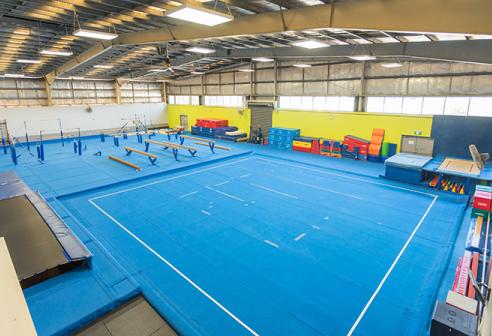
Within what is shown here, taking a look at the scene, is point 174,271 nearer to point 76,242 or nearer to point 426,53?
point 76,242

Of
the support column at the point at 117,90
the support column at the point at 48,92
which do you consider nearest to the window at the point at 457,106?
the support column at the point at 117,90

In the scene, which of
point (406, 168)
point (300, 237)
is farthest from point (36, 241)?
point (406, 168)

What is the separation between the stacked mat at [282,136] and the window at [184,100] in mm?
11258

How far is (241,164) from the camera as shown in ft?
51.2

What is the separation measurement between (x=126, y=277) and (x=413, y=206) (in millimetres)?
9264

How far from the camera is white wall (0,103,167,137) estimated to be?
21.5 m

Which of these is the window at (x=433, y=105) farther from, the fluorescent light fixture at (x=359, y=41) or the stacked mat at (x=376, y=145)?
the fluorescent light fixture at (x=359, y=41)

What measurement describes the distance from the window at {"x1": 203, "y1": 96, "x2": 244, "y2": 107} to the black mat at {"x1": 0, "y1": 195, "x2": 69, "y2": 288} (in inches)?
730

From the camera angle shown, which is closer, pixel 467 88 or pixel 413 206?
pixel 413 206

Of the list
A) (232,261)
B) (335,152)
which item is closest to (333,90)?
(335,152)

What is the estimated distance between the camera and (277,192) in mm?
11258

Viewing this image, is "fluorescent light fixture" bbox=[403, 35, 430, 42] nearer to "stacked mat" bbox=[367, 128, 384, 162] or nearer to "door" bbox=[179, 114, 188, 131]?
"stacked mat" bbox=[367, 128, 384, 162]

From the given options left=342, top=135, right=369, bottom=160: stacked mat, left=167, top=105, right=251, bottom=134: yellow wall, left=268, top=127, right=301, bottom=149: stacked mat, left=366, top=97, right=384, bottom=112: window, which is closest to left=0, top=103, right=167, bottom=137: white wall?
left=167, top=105, right=251, bottom=134: yellow wall

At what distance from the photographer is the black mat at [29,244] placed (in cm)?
567
